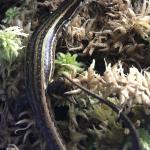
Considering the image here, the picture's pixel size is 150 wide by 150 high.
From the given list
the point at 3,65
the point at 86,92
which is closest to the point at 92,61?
the point at 86,92

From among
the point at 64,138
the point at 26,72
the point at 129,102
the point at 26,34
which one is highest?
the point at 26,34

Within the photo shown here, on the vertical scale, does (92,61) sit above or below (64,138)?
above

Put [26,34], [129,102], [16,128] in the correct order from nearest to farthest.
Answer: [129,102], [16,128], [26,34]

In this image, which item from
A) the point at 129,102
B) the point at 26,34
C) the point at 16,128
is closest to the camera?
the point at 129,102

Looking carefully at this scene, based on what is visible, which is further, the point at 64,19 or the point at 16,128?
the point at 64,19

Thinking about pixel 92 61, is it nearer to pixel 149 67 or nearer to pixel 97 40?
pixel 97 40

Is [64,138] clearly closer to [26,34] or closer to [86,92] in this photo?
[86,92]

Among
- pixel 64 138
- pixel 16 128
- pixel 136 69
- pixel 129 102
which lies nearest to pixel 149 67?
pixel 136 69
